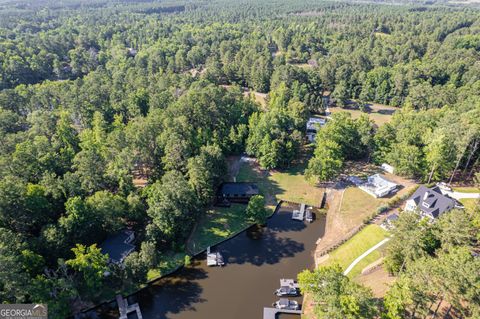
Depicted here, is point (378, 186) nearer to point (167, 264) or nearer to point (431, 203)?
point (431, 203)

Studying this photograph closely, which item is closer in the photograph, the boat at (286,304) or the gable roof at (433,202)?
the boat at (286,304)

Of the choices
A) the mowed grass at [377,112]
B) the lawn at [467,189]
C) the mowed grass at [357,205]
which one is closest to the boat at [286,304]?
the mowed grass at [357,205]

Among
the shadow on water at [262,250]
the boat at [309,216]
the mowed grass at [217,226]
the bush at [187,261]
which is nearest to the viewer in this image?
the bush at [187,261]

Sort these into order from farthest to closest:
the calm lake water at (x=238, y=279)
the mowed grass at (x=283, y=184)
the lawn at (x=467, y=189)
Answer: the mowed grass at (x=283, y=184), the lawn at (x=467, y=189), the calm lake water at (x=238, y=279)

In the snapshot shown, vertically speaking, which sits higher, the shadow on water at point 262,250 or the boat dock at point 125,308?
the shadow on water at point 262,250

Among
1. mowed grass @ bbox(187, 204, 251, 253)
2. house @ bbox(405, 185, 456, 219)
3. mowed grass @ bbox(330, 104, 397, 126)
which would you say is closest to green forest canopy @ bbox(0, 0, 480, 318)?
mowed grass @ bbox(187, 204, 251, 253)

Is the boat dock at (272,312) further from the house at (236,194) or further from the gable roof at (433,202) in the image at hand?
the gable roof at (433,202)

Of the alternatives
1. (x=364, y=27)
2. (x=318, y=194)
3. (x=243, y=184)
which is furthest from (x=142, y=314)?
(x=364, y=27)

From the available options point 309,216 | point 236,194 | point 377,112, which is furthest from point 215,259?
point 377,112
